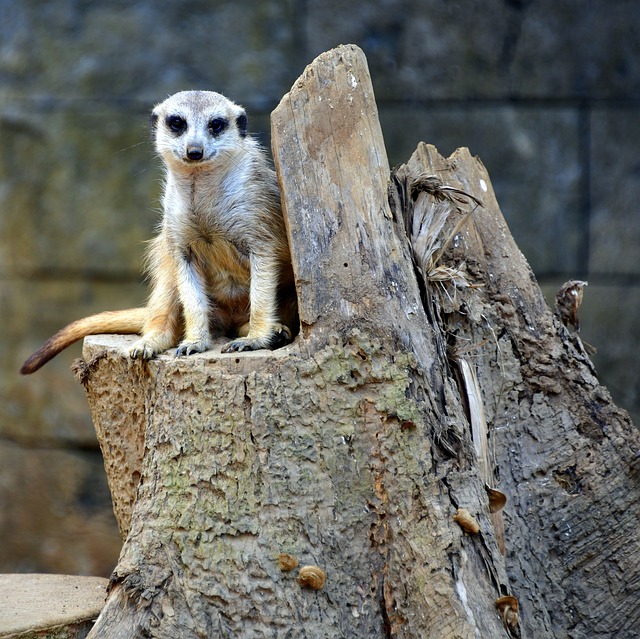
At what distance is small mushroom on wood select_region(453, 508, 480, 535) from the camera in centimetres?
261

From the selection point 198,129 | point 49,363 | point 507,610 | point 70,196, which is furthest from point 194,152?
point 49,363

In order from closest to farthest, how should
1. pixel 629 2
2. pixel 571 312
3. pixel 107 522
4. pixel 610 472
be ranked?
pixel 610 472, pixel 571 312, pixel 629 2, pixel 107 522

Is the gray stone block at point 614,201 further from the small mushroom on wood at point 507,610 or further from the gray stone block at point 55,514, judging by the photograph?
the gray stone block at point 55,514

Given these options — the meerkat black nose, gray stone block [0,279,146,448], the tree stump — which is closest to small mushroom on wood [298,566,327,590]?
the tree stump

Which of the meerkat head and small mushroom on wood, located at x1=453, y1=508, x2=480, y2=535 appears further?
the meerkat head

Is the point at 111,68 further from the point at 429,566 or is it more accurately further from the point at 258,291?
the point at 429,566

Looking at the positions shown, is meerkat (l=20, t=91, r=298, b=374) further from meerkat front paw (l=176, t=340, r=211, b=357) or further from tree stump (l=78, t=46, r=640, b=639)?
tree stump (l=78, t=46, r=640, b=639)

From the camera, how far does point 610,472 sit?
3.29m

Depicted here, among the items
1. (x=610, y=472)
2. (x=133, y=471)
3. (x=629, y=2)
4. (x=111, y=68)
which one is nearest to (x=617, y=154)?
(x=629, y=2)

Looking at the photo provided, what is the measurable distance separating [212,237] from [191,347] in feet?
1.90

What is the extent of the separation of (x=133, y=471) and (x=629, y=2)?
3945 mm

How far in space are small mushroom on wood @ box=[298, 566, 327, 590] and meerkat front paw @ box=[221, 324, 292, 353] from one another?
0.76 metres

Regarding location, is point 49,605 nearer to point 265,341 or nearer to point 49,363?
point 265,341

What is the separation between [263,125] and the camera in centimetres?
530
